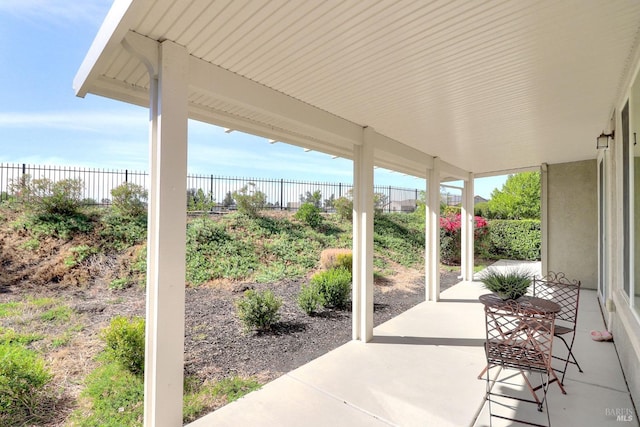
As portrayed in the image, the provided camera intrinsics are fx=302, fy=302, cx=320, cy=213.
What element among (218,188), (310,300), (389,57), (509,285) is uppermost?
(389,57)

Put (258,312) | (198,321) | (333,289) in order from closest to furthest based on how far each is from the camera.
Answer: (258,312) < (198,321) < (333,289)

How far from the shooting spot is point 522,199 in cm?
1856

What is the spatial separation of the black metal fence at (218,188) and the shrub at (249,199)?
0.12 metres

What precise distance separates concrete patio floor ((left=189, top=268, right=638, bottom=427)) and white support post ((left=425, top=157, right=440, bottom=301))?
6.29 feet

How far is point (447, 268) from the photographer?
1018 cm

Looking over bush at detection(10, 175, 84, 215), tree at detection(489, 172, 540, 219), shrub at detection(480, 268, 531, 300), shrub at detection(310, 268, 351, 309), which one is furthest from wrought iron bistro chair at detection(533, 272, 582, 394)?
tree at detection(489, 172, 540, 219)

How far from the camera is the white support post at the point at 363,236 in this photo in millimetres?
4121

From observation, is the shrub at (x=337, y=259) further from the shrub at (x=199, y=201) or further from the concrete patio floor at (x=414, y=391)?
the shrub at (x=199, y=201)

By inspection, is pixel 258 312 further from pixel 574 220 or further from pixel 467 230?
pixel 574 220

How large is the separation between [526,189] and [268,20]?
2107 cm

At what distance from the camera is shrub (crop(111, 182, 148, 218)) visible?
858 centimetres

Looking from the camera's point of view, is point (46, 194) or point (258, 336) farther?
point (46, 194)

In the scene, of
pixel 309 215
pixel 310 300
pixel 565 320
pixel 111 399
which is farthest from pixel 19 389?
pixel 309 215

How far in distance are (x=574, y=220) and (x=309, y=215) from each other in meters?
7.87
